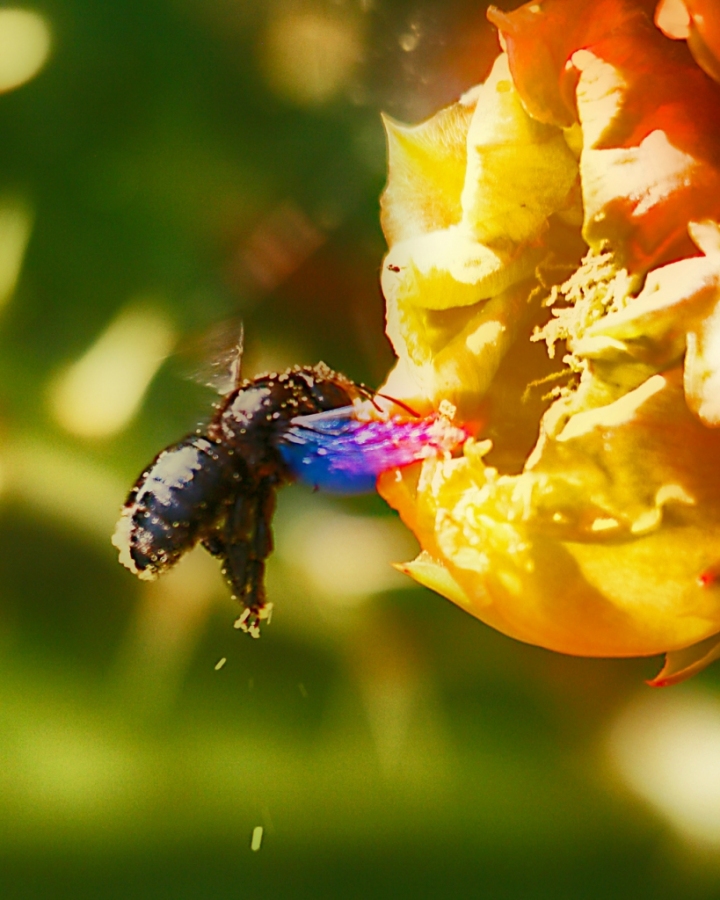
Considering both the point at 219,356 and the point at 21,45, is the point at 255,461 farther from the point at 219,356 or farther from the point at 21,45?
the point at 21,45

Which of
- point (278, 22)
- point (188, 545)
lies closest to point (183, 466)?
point (188, 545)

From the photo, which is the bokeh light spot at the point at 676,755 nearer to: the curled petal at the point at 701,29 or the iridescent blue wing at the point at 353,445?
the iridescent blue wing at the point at 353,445

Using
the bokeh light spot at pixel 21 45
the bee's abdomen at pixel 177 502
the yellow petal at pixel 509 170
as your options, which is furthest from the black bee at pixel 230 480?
the bokeh light spot at pixel 21 45

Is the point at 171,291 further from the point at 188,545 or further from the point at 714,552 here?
the point at 714,552

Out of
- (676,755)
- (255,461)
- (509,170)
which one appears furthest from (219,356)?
(676,755)

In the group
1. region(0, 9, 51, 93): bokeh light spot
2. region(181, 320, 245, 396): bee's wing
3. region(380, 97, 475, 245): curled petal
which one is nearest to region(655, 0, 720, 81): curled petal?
region(380, 97, 475, 245): curled petal

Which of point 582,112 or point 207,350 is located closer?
point 582,112
